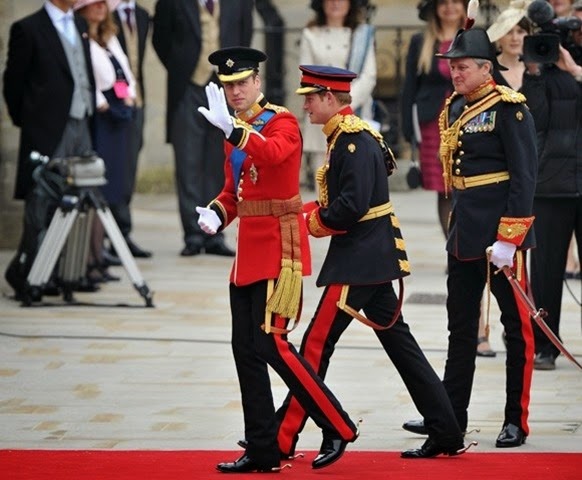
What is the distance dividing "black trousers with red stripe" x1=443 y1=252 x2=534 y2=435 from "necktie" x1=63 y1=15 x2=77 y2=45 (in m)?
4.88

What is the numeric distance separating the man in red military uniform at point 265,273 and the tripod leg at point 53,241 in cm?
445

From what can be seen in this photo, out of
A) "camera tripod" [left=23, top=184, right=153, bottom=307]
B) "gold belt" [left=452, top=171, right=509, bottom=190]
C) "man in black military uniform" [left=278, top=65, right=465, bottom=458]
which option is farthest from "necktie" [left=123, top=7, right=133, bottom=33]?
"man in black military uniform" [left=278, top=65, right=465, bottom=458]

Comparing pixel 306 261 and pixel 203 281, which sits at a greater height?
pixel 306 261

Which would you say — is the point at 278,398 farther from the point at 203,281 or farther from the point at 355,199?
the point at 203,281

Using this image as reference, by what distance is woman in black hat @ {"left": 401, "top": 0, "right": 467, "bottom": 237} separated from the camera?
1230 cm

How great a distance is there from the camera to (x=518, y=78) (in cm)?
1057

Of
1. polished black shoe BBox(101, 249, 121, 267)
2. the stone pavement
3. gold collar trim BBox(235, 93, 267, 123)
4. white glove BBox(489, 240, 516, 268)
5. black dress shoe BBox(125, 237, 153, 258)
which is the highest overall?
gold collar trim BBox(235, 93, 267, 123)

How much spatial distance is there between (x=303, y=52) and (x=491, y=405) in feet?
18.7

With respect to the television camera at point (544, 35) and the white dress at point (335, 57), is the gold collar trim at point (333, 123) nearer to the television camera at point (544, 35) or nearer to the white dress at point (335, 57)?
the television camera at point (544, 35)

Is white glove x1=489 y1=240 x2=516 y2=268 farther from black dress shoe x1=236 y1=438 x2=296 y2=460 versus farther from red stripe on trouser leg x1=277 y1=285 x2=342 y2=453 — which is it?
black dress shoe x1=236 y1=438 x2=296 y2=460

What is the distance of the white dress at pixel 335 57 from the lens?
46.9ft

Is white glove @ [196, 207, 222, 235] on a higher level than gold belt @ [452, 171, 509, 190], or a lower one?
lower

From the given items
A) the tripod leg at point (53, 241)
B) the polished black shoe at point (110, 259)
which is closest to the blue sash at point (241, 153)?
Result: the tripod leg at point (53, 241)

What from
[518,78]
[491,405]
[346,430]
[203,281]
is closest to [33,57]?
[203,281]
